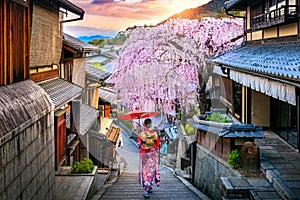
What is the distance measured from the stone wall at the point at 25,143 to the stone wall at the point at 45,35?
2804 mm

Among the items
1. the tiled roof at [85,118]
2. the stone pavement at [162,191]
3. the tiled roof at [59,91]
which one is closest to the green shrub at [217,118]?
the stone pavement at [162,191]

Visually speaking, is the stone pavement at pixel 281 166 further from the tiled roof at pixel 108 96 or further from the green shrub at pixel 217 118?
the tiled roof at pixel 108 96

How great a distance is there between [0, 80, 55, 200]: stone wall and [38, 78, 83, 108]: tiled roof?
1.88 m

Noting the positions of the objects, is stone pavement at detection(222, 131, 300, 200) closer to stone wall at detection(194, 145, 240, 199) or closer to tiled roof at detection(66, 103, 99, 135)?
stone wall at detection(194, 145, 240, 199)

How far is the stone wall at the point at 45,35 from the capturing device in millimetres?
9750

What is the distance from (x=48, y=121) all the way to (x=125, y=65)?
10525mm

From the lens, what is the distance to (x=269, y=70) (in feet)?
26.5

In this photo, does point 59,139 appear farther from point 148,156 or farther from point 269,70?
point 269,70

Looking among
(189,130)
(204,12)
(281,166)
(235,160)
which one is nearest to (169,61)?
(189,130)

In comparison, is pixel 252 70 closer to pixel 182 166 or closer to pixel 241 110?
pixel 241 110

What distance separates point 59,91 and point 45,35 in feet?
5.36

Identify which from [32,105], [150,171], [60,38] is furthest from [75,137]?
[32,105]

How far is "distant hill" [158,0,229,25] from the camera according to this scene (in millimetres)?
19125

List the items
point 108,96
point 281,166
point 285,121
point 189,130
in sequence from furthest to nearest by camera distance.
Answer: point 108,96, point 189,130, point 285,121, point 281,166
